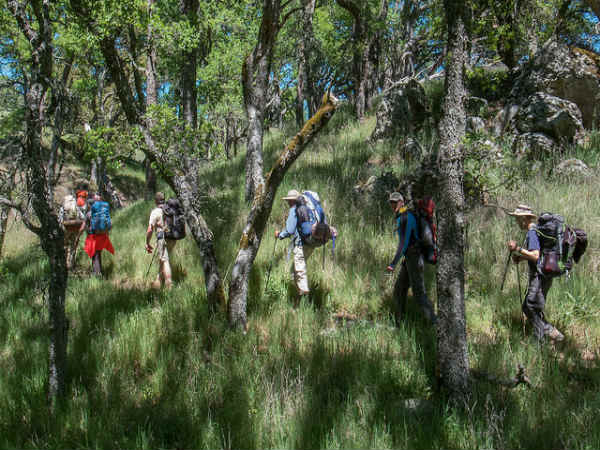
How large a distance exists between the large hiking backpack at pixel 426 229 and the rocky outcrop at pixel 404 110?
6.48m

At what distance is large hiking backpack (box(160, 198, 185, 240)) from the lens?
22.0 feet

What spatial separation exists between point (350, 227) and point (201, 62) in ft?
45.1

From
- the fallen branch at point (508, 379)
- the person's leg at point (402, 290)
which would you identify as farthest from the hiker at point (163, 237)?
the fallen branch at point (508, 379)

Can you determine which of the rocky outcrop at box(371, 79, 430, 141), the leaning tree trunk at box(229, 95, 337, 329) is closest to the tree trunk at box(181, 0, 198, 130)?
the rocky outcrop at box(371, 79, 430, 141)

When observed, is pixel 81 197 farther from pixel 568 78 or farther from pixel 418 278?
pixel 568 78

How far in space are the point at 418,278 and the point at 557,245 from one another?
64.7 inches

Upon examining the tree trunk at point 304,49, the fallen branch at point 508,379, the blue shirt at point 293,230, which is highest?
the tree trunk at point 304,49

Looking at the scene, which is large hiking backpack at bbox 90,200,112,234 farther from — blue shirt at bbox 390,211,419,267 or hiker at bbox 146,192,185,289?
blue shirt at bbox 390,211,419,267

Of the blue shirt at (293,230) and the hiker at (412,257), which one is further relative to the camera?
the blue shirt at (293,230)

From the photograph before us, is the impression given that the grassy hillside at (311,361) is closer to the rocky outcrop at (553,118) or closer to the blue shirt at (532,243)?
the blue shirt at (532,243)

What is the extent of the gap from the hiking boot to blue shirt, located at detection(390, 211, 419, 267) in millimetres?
1839

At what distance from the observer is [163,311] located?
4.81 m

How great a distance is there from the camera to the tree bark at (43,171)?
301 centimetres

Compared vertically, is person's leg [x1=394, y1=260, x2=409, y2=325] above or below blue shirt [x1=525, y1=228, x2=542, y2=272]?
below
